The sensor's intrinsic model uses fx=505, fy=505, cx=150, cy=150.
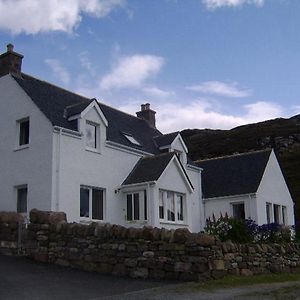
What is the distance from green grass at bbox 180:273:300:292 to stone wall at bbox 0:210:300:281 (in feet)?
0.98

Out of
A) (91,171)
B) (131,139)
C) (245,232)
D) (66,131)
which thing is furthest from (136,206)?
(245,232)

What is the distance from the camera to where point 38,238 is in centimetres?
1844

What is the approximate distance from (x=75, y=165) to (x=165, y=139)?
362 inches

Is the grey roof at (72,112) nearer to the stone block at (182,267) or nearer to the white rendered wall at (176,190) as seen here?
the white rendered wall at (176,190)

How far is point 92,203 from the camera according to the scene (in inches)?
973

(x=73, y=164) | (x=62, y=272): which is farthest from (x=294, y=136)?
(x=62, y=272)

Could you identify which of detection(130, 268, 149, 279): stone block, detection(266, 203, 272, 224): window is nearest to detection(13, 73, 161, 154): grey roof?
detection(266, 203, 272, 224): window

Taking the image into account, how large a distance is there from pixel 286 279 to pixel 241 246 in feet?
5.70

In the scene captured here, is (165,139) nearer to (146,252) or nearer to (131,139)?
(131,139)

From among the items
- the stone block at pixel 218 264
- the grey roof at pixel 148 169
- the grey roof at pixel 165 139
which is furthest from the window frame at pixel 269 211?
the stone block at pixel 218 264

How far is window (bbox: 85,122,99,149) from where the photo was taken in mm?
24991

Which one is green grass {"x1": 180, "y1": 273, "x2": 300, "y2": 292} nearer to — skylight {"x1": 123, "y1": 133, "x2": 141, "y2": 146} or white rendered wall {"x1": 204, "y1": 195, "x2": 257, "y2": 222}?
skylight {"x1": 123, "y1": 133, "x2": 141, "y2": 146}

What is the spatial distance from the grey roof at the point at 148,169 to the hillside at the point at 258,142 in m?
40.5

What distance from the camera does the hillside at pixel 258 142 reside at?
7325 cm
